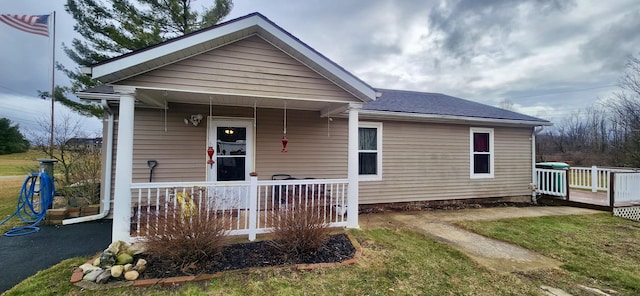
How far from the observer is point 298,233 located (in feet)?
12.3

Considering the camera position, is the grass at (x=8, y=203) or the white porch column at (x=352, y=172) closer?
the white porch column at (x=352, y=172)

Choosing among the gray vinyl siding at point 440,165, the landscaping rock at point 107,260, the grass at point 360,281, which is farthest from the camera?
the gray vinyl siding at point 440,165

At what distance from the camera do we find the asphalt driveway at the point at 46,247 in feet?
10.8

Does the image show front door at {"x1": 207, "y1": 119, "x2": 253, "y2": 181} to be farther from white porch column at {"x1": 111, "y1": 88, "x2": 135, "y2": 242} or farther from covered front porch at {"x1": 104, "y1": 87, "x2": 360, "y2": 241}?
white porch column at {"x1": 111, "y1": 88, "x2": 135, "y2": 242}

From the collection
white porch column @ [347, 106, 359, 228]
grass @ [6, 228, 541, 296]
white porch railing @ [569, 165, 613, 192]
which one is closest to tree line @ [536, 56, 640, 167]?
white porch railing @ [569, 165, 613, 192]

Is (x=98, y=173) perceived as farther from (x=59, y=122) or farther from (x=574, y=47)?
(x=574, y=47)

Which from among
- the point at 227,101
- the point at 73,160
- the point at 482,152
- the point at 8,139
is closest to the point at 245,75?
the point at 227,101

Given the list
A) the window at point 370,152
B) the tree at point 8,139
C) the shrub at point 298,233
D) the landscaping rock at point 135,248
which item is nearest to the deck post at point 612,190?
the window at point 370,152

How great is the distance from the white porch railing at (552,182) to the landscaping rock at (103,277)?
11.3 metres

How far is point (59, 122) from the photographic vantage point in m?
8.59

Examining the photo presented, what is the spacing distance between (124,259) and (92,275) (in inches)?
13.6

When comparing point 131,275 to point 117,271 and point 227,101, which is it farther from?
point 227,101

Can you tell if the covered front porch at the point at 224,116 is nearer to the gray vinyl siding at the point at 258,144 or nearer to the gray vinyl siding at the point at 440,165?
the gray vinyl siding at the point at 258,144

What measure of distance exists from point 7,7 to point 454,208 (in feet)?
64.1
